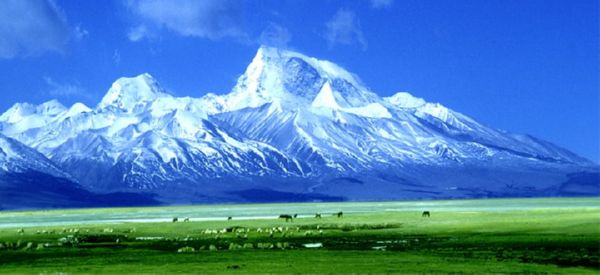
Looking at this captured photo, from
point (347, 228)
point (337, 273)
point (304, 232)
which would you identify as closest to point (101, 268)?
point (337, 273)

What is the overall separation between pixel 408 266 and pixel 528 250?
1239cm

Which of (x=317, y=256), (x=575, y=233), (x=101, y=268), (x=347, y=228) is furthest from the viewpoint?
(x=347, y=228)

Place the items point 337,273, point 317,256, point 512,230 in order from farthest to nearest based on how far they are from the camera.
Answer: point 512,230 → point 317,256 → point 337,273

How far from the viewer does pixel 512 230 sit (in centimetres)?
8144

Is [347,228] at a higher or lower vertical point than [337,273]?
higher

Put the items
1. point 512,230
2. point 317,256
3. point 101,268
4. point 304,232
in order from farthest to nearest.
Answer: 1. point 304,232
2. point 512,230
3. point 317,256
4. point 101,268

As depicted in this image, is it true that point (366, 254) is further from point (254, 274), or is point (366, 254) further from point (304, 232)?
point (304, 232)

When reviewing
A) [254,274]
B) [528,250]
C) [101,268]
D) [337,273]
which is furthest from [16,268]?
[528,250]

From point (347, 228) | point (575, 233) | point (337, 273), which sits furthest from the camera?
point (347, 228)

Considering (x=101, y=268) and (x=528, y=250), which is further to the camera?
(x=528, y=250)

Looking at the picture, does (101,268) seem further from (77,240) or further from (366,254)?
(77,240)

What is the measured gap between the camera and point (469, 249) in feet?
208

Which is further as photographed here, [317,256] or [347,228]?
[347,228]

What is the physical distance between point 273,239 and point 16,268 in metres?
28.7
